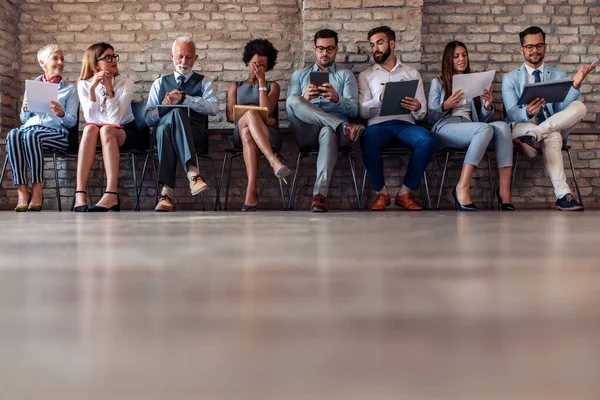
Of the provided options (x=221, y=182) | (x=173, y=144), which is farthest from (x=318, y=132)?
(x=221, y=182)

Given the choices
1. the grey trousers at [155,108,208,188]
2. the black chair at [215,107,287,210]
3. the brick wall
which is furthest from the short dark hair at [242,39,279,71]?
the brick wall

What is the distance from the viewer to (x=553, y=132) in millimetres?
4555

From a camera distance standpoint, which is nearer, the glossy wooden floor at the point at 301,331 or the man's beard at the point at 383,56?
the glossy wooden floor at the point at 301,331

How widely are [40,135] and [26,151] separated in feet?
0.55

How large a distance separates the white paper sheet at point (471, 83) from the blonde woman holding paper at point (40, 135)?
2.87 meters

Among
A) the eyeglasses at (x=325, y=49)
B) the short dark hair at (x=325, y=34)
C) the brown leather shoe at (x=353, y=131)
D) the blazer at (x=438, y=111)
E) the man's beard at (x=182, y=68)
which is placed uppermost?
the short dark hair at (x=325, y=34)

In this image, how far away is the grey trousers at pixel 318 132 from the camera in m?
4.25

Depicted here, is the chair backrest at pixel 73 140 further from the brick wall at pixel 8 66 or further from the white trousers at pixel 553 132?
the white trousers at pixel 553 132

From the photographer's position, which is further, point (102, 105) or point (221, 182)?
point (221, 182)

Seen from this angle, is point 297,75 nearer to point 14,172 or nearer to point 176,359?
point 14,172

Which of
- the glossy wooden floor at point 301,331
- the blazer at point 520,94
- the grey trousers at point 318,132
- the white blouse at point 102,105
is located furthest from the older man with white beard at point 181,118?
the glossy wooden floor at point 301,331

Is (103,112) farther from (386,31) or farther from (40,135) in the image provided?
(386,31)

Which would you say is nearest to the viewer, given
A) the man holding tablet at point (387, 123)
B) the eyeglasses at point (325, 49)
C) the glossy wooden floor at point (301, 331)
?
the glossy wooden floor at point (301, 331)

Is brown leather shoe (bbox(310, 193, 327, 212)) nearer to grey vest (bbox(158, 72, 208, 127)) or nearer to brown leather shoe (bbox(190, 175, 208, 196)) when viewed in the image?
brown leather shoe (bbox(190, 175, 208, 196))
